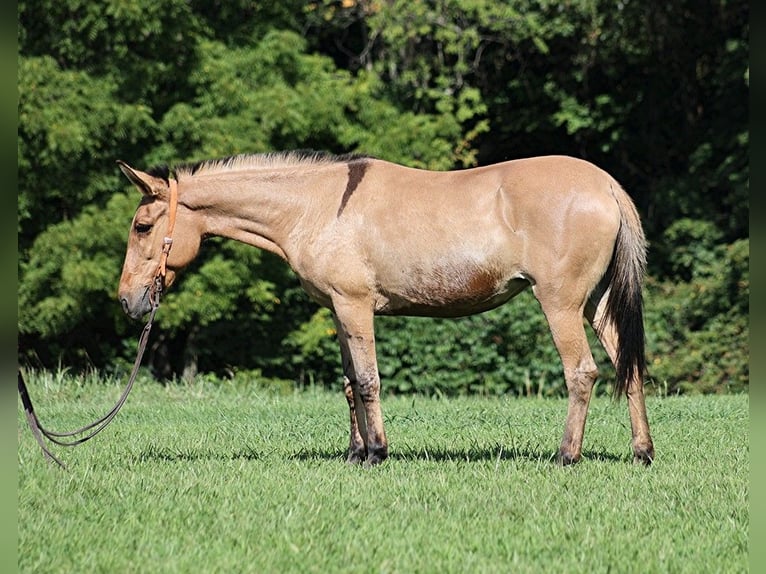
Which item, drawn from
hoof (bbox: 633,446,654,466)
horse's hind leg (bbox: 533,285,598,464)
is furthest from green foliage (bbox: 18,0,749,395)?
horse's hind leg (bbox: 533,285,598,464)

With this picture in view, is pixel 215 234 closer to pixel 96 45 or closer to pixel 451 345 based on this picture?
pixel 451 345

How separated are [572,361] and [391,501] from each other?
193 centimetres

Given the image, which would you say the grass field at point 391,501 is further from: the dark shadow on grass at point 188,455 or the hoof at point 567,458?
the hoof at point 567,458

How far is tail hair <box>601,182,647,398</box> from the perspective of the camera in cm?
756

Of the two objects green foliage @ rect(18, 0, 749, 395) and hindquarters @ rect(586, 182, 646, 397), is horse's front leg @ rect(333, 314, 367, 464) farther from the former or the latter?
green foliage @ rect(18, 0, 749, 395)

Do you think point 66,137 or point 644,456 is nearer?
point 644,456

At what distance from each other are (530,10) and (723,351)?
7.56 meters

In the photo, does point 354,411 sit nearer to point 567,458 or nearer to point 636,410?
point 567,458

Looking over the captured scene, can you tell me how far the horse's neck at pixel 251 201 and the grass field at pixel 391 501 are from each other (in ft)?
5.60

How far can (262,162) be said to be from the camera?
8.38 metres

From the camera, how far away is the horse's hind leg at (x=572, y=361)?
746cm

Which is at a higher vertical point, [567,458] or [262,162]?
[262,162]

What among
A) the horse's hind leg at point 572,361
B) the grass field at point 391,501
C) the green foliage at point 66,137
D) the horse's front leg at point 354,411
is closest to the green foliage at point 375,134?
the green foliage at point 66,137

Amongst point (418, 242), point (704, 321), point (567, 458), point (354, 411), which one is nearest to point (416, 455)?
point (354, 411)
